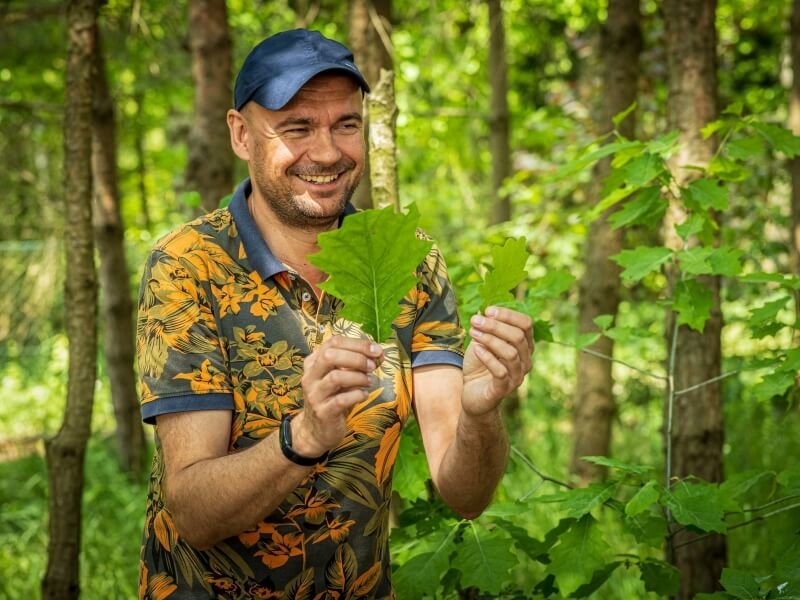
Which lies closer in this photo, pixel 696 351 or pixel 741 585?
pixel 741 585

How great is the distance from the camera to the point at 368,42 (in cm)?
502

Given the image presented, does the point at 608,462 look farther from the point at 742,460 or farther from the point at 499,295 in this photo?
the point at 742,460

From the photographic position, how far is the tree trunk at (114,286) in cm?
642

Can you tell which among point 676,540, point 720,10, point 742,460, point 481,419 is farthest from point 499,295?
point 720,10

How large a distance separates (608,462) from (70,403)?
1991 millimetres

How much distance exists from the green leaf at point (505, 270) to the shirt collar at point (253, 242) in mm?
507

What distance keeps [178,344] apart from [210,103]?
3.33 meters

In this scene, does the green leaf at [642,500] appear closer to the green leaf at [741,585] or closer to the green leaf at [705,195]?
the green leaf at [741,585]

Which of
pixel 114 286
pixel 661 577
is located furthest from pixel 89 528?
pixel 661 577

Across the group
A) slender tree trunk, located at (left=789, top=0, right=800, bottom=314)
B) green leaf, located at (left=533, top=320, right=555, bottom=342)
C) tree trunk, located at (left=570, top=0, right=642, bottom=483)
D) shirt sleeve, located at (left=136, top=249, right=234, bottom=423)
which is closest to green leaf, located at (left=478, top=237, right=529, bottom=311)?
shirt sleeve, located at (left=136, top=249, right=234, bottom=423)

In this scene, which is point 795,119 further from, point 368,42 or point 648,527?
point 648,527

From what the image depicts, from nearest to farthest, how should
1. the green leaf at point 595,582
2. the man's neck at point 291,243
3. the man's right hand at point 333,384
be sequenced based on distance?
the man's right hand at point 333,384
the man's neck at point 291,243
the green leaf at point 595,582

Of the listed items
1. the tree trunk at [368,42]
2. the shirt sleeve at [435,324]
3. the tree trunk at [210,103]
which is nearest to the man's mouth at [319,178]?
the shirt sleeve at [435,324]

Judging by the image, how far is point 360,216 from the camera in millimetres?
1741
